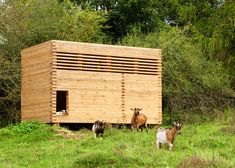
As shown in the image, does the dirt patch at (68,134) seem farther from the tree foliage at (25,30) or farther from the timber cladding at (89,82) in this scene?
the tree foliage at (25,30)

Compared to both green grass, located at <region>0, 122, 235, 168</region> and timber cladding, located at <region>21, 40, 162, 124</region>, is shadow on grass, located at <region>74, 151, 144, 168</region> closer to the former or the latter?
green grass, located at <region>0, 122, 235, 168</region>

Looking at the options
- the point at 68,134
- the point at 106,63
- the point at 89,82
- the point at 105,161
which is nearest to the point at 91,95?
the point at 89,82

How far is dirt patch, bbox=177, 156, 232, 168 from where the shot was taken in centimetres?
1247

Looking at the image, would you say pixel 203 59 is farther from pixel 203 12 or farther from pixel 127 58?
pixel 127 58

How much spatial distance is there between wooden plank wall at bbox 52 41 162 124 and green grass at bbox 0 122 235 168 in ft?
5.70

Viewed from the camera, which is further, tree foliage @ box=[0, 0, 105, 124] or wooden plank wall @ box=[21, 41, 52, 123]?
tree foliage @ box=[0, 0, 105, 124]

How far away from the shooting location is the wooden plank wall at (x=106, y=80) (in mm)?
24203

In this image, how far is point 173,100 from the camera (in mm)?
30203

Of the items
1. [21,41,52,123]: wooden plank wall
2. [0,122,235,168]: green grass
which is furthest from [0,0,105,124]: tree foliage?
[0,122,235,168]: green grass

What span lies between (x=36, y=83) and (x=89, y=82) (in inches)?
90.2

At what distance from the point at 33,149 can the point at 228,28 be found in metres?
17.5

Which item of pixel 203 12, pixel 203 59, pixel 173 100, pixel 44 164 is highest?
pixel 203 12

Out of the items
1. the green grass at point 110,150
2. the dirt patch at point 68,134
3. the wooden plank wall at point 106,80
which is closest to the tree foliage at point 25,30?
the wooden plank wall at point 106,80

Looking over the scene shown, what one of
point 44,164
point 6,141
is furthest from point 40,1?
point 44,164
